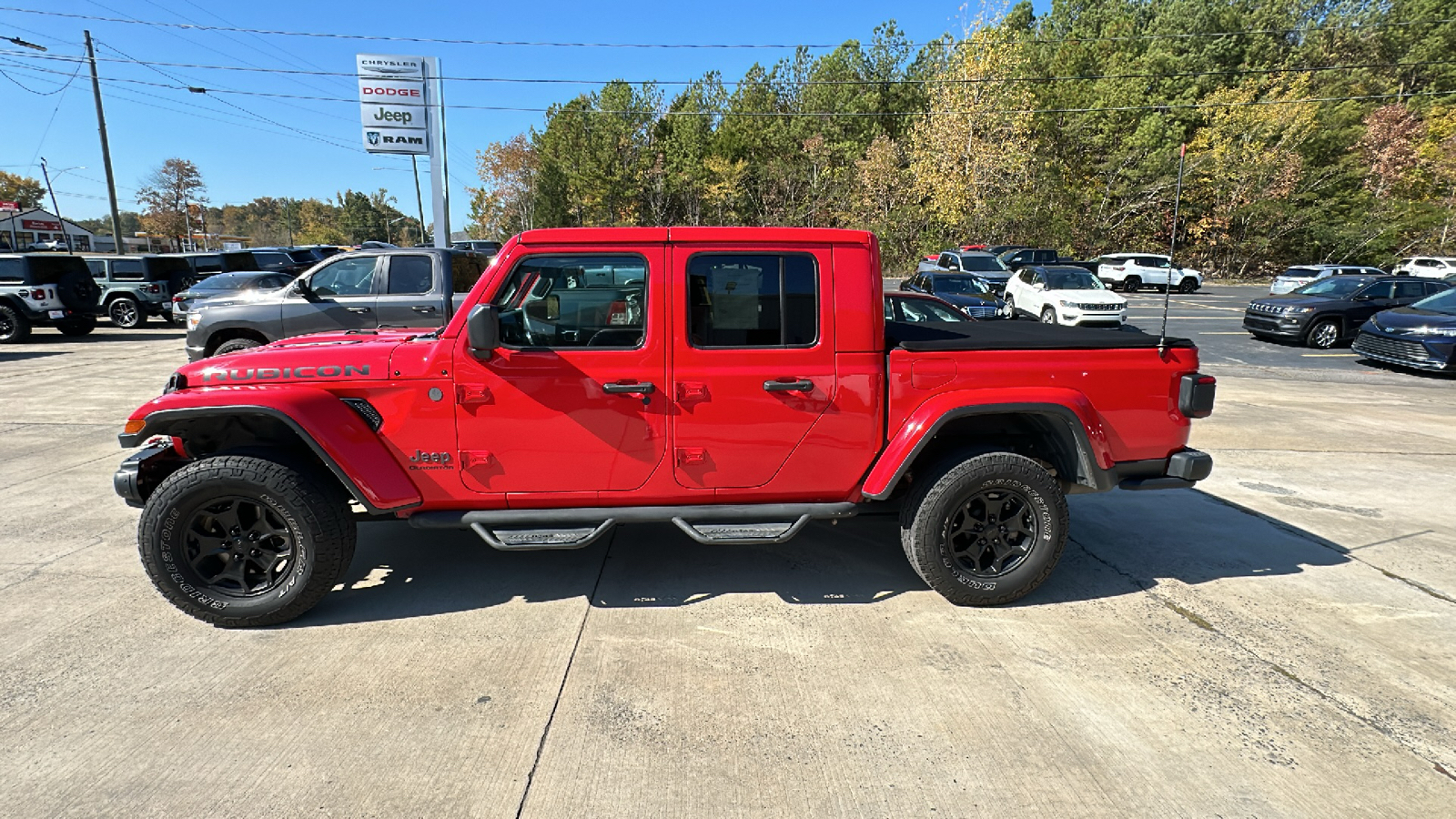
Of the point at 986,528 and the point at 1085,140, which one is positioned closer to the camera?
the point at 986,528

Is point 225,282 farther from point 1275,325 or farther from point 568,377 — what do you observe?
point 1275,325

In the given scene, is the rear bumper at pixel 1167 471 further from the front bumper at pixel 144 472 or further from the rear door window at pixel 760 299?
the front bumper at pixel 144 472

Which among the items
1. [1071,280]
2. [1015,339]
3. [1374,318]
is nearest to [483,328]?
[1015,339]

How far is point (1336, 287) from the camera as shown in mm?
15492

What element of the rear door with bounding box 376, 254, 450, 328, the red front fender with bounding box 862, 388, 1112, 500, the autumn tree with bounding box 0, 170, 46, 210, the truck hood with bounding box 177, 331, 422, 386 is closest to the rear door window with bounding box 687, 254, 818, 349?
the red front fender with bounding box 862, 388, 1112, 500

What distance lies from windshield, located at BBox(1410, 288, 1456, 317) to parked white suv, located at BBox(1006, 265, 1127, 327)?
4.87 meters

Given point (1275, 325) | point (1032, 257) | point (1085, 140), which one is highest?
point (1085, 140)

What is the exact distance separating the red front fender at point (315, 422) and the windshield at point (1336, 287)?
60.6 ft

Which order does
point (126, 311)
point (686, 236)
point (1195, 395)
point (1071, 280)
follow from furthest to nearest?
1. point (126, 311)
2. point (1071, 280)
3. point (1195, 395)
4. point (686, 236)

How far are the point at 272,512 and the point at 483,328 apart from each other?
1.42m

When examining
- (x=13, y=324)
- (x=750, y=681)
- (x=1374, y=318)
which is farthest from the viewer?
(x=13, y=324)

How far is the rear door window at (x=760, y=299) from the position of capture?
3.46 metres

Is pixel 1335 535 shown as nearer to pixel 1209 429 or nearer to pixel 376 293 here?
pixel 1209 429

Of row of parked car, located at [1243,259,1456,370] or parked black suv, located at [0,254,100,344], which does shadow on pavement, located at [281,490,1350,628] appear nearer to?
row of parked car, located at [1243,259,1456,370]
